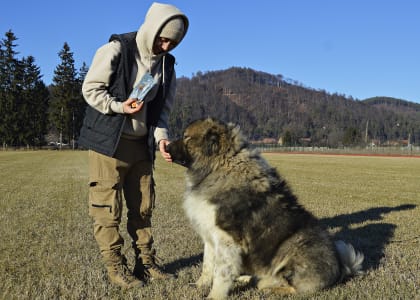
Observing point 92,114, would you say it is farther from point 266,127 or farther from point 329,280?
point 266,127

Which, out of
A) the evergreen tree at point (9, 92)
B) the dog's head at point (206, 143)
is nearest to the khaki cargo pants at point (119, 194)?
the dog's head at point (206, 143)

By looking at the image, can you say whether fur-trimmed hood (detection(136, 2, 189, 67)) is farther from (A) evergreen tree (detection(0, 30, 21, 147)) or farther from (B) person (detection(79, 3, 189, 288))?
(A) evergreen tree (detection(0, 30, 21, 147))

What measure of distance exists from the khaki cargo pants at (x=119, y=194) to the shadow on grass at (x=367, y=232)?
301 cm

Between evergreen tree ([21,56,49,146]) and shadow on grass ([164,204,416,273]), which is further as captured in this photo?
evergreen tree ([21,56,49,146])

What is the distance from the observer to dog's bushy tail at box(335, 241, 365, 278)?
14.1ft

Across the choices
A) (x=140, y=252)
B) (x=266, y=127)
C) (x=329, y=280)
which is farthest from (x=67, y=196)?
(x=266, y=127)

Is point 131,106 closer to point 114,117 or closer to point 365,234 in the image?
point 114,117

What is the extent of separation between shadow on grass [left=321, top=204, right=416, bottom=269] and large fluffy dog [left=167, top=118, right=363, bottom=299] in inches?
60.8

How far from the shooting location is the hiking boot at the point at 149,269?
443 centimetres

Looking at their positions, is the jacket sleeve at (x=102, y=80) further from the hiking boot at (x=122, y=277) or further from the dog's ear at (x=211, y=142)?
the hiking boot at (x=122, y=277)

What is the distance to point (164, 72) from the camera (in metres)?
4.27

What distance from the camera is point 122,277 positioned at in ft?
13.5

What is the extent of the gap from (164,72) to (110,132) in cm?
95

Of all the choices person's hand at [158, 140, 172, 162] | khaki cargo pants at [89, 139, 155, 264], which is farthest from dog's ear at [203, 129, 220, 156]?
khaki cargo pants at [89, 139, 155, 264]
